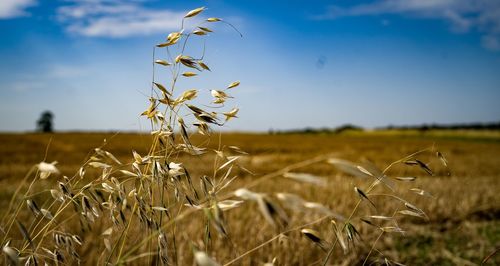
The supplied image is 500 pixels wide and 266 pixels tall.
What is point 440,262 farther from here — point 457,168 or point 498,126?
point 498,126

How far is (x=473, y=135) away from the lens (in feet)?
210

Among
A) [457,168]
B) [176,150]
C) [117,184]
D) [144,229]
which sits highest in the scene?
[176,150]

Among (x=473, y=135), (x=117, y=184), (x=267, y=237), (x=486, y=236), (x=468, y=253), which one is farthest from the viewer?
(x=473, y=135)

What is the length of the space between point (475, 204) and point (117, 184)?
21.4ft

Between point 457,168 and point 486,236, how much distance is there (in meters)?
11.5

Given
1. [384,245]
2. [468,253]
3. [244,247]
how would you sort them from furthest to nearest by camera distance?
1. [384,245]
2. [468,253]
3. [244,247]

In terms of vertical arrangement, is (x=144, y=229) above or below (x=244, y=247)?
above

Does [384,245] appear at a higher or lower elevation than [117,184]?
lower

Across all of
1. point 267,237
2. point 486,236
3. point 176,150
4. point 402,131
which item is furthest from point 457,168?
point 402,131

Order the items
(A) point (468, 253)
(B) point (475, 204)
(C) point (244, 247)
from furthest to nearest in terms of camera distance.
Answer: (B) point (475, 204)
(A) point (468, 253)
(C) point (244, 247)

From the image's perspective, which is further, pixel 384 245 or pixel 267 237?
pixel 384 245

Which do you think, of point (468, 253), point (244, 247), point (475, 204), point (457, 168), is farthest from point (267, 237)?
point (457, 168)

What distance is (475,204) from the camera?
6480 mm

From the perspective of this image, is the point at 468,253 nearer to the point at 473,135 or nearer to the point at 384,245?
the point at 384,245
